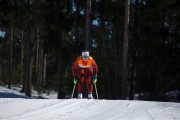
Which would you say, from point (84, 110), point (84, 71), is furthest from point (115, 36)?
point (84, 110)

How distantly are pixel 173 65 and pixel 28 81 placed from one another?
11418 millimetres

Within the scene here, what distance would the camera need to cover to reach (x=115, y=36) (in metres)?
→ 29.8

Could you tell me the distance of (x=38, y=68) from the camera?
4272cm

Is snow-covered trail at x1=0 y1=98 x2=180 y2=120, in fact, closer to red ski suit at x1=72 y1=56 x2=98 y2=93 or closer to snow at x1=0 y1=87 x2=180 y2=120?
snow at x1=0 y1=87 x2=180 y2=120

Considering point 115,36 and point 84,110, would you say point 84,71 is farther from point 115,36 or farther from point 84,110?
point 115,36

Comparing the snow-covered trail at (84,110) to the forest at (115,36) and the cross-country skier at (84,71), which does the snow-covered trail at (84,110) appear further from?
the forest at (115,36)

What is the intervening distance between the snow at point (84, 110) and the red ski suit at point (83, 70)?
2889 mm

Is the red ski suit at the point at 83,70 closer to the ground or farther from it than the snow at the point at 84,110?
farther from it

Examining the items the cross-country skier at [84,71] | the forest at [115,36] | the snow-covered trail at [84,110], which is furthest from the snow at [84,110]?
the forest at [115,36]

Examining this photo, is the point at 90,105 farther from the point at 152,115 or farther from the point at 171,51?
the point at 171,51

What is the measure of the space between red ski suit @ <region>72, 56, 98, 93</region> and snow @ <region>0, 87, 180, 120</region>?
9.48 feet

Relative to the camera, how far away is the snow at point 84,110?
8656mm

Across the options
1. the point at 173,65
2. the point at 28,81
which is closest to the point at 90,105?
the point at 173,65

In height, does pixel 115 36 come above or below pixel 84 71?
above
